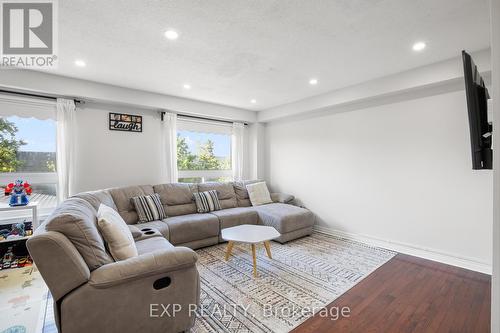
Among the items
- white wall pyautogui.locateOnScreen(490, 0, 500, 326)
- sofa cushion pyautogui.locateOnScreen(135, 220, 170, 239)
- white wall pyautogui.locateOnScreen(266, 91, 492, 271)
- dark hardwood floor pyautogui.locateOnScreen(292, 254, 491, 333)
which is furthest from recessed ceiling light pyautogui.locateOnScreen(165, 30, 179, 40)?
white wall pyautogui.locateOnScreen(266, 91, 492, 271)

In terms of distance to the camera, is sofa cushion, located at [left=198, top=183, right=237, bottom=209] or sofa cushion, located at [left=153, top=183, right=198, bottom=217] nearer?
sofa cushion, located at [left=153, top=183, right=198, bottom=217]

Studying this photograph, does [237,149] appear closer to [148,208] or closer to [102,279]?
[148,208]

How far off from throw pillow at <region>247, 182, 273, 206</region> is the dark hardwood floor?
7.81ft

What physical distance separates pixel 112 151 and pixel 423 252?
4.89 metres

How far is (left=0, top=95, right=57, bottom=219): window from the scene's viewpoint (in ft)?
10.1

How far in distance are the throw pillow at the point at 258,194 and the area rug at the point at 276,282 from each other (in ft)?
3.80

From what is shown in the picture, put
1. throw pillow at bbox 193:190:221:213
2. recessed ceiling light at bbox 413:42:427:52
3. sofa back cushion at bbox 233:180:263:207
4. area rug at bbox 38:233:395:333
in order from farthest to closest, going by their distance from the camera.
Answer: sofa back cushion at bbox 233:180:263:207 → throw pillow at bbox 193:190:221:213 → recessed ceiling light at bbox 413:42:427:52 → area rug at bbox 38:233:395:333

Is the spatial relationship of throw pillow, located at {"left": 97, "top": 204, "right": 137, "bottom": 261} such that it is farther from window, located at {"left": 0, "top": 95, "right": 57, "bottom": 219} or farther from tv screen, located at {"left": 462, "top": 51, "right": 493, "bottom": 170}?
tv screen, located at {"left": 462, "top": 51, "right": 493, "bottom": 170}

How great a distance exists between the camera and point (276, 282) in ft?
8.37

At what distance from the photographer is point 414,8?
Result: 6.10ft

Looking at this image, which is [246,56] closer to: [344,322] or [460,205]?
[344,322]

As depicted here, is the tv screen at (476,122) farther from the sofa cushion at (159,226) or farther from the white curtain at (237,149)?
the white curtain at (237,149)

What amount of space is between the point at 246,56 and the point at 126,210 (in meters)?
2.70

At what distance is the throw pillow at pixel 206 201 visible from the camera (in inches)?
158
